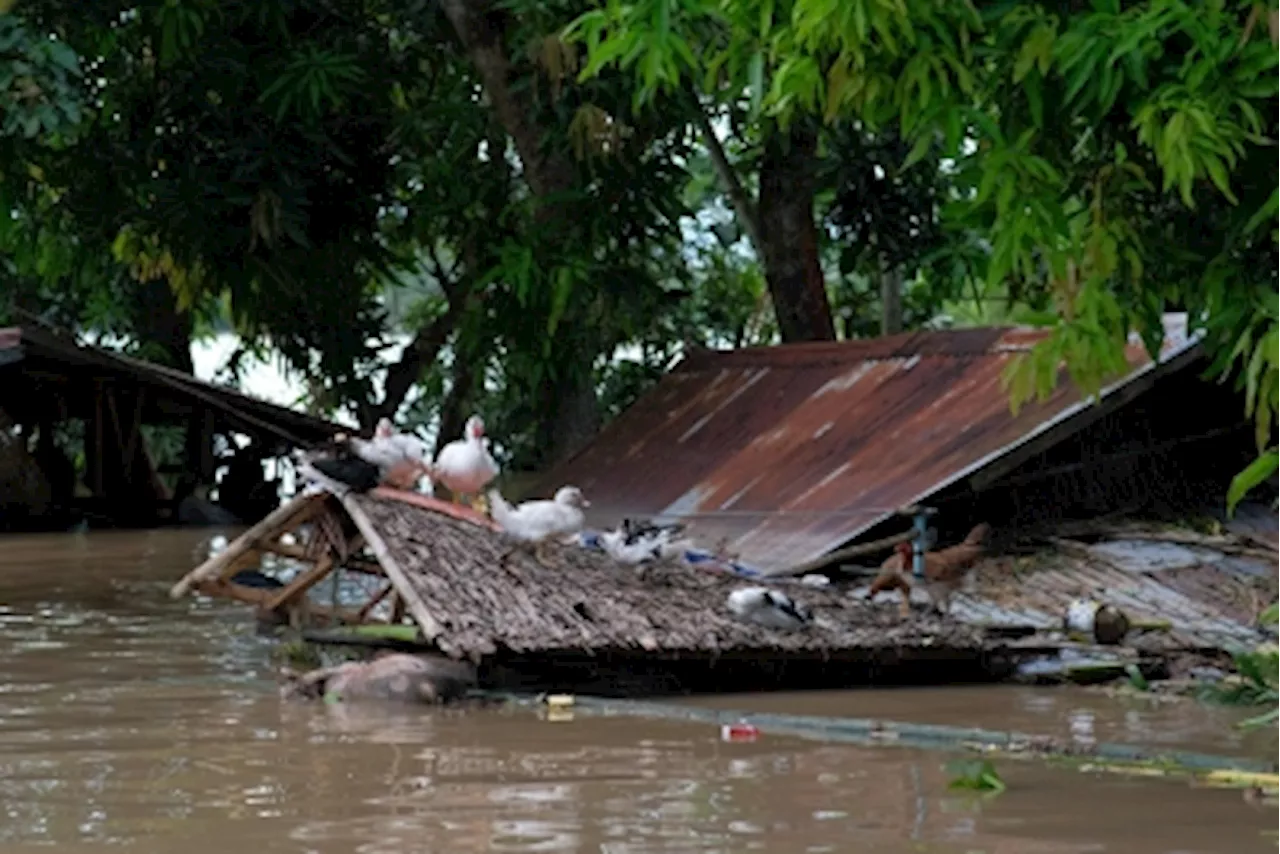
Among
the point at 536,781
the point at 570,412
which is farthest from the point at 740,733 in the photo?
the point at 570,412

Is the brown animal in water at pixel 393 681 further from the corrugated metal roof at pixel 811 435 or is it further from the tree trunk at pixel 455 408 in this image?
the tree trunk at pixel 455 408

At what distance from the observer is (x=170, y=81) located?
57.8 feet

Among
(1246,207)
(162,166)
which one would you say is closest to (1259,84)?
(1246,207)

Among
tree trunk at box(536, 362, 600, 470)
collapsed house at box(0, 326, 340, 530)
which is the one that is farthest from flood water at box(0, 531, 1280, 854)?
collapsed house at box(0, 326, 340, 530)

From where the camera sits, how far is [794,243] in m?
17.5

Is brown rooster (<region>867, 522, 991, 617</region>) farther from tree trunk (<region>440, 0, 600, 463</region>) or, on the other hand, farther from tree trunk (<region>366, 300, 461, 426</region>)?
tree trunk (<region>366, 300, 461, 426</region>)

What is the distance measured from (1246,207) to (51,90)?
26.0 feet

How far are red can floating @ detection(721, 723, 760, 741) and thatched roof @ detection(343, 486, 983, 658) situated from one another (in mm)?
1001

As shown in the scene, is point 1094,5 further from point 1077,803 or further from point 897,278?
point 897,278

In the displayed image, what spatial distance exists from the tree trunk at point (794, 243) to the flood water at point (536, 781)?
7391 mm

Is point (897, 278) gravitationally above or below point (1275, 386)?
above

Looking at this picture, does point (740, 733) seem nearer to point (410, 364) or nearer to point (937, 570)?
point (937, 570)

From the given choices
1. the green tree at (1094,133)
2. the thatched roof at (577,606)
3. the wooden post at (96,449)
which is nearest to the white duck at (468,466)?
the thatched roof at (577,606)

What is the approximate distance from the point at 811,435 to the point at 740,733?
4986 mm
